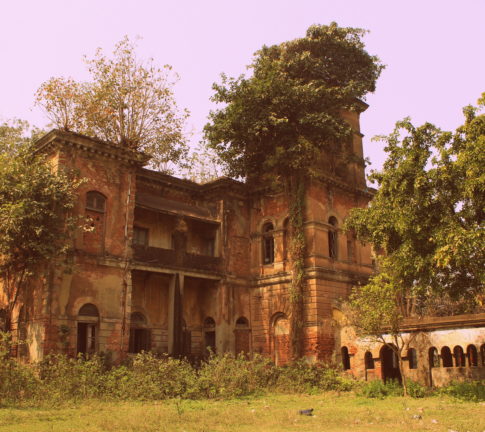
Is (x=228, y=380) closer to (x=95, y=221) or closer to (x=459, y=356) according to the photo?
(x=459, y=356)

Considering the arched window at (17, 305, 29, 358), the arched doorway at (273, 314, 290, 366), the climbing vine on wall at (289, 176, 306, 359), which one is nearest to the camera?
the arched window at (17, 305, 29, 358)

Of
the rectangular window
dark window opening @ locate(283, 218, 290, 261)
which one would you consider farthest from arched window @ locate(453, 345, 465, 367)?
the rectangular window

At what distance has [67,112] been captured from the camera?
2425cm

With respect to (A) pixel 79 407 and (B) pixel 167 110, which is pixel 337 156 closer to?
(B) pixel 167 110

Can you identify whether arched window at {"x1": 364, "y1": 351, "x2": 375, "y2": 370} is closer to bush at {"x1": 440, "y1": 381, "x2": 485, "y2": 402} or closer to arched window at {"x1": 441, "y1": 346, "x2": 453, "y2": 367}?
arched window at {"x1": 441, "y1": 346, "x2": 453, "y2": 367}

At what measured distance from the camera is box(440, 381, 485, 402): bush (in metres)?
13.7

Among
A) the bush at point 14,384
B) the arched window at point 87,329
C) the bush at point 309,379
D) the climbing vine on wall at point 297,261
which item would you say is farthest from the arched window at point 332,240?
the bush at point 14,384

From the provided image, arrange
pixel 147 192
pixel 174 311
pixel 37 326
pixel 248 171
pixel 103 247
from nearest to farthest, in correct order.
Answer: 1. pixel 37 326
2. pixel 103 247
3. pixel 174 311
4. pixel 147 192
5. pixel 248 171

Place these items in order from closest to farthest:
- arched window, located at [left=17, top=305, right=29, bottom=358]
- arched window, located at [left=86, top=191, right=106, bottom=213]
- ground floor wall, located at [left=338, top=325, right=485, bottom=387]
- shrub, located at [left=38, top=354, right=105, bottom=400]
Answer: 1. shrub, located at [left=38, top=354, right=105, bottom=400]
2. ground floor wall, located at [left=338, top=325, right=485, bottom=387]
3. arched window, located at [left=17, top=305, right=29, bottom=358]
4. arched window, located at [left=86, top=191, right=106, bottom=213]

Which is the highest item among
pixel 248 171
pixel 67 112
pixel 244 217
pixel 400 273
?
pixel 67 112

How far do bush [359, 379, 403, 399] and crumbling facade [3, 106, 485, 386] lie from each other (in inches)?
103

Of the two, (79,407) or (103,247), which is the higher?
(103,247)

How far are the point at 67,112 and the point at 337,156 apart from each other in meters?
12.4

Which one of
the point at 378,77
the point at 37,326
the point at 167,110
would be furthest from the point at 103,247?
the point at 378,77
